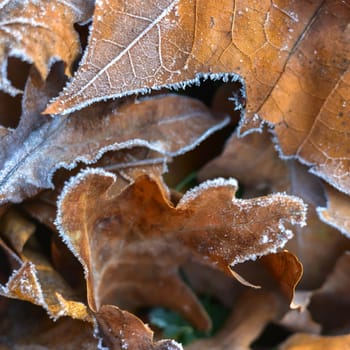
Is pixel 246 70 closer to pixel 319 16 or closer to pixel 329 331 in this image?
pixel 319 16

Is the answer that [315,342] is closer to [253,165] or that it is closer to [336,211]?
[336,211]

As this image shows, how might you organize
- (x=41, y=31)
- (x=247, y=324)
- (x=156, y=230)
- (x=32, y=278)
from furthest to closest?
(x=247, y=324) < (x=156, y=230) < (x=41, y=31) < (x=32, y=278)

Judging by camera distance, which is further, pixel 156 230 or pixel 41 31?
pixel 156 230

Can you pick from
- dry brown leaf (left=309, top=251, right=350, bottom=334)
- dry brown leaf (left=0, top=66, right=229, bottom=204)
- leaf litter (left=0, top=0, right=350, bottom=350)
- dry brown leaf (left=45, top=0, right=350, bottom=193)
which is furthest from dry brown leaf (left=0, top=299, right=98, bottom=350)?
dry brown leaf (left=309, top=251, right=350, bottom=334)

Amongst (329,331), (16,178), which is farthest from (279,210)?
(16,178)

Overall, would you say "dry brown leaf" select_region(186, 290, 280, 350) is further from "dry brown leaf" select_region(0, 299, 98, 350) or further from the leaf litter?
"dry brown leaf" select_region(0, 299, 98, 350)

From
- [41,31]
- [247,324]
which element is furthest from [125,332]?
[41,31]
